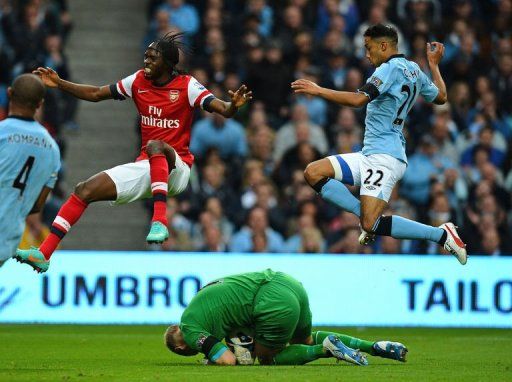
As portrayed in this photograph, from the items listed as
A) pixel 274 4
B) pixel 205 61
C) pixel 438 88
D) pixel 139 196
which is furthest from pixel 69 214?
pixel 274 4

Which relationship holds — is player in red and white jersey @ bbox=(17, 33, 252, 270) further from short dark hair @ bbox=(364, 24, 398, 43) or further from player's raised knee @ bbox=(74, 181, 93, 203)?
short dark hair @ bbox=(364, 24, 398, 43)

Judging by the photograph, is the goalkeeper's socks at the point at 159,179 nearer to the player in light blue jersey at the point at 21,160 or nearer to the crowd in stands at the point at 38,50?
the player in light blue jersey at the point at 21,160

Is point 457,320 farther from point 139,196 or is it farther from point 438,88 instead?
point 139,196

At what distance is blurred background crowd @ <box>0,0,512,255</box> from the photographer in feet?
60.7

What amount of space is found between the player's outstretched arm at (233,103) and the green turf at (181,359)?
94.6 inches

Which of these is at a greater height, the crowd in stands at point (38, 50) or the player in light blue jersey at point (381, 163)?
the crowd in stands at point (38, 50)

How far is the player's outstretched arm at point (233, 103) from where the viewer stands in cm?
1201

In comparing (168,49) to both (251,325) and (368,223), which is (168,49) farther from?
(251,325)

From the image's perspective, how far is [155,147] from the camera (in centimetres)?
1227

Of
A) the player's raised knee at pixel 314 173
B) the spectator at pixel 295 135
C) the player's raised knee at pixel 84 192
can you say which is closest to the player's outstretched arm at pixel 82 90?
the player's raised knee at pixel 84 192

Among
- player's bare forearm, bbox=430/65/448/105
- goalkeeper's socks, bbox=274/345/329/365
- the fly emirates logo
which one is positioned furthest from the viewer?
player's bare forearm, bbox=430/65/448/105

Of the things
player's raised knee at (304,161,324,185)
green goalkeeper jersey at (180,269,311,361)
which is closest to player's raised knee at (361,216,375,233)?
player's raised knee at (304,161,324,185)

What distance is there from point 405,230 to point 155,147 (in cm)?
265

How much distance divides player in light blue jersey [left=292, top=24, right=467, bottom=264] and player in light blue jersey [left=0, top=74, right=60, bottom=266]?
11.3 ft
